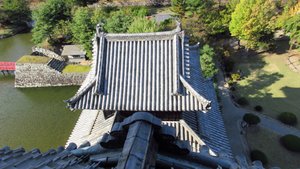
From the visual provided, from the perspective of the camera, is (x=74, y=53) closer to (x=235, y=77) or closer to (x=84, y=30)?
(x=84, y=30)

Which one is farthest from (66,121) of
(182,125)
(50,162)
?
(50,162)

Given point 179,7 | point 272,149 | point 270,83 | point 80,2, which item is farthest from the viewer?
point 80,2

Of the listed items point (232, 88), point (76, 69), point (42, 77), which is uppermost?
point (76, 69)

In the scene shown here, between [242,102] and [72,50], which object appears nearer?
[242,102]

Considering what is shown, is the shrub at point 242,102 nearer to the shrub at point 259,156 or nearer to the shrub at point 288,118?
the shrub at point 288,118

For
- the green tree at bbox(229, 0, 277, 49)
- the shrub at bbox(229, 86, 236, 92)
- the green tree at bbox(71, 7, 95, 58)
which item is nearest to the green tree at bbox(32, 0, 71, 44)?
the green tree at bbox(71, 7, 95, 58)

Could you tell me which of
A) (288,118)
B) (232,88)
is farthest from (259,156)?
(232,88)
